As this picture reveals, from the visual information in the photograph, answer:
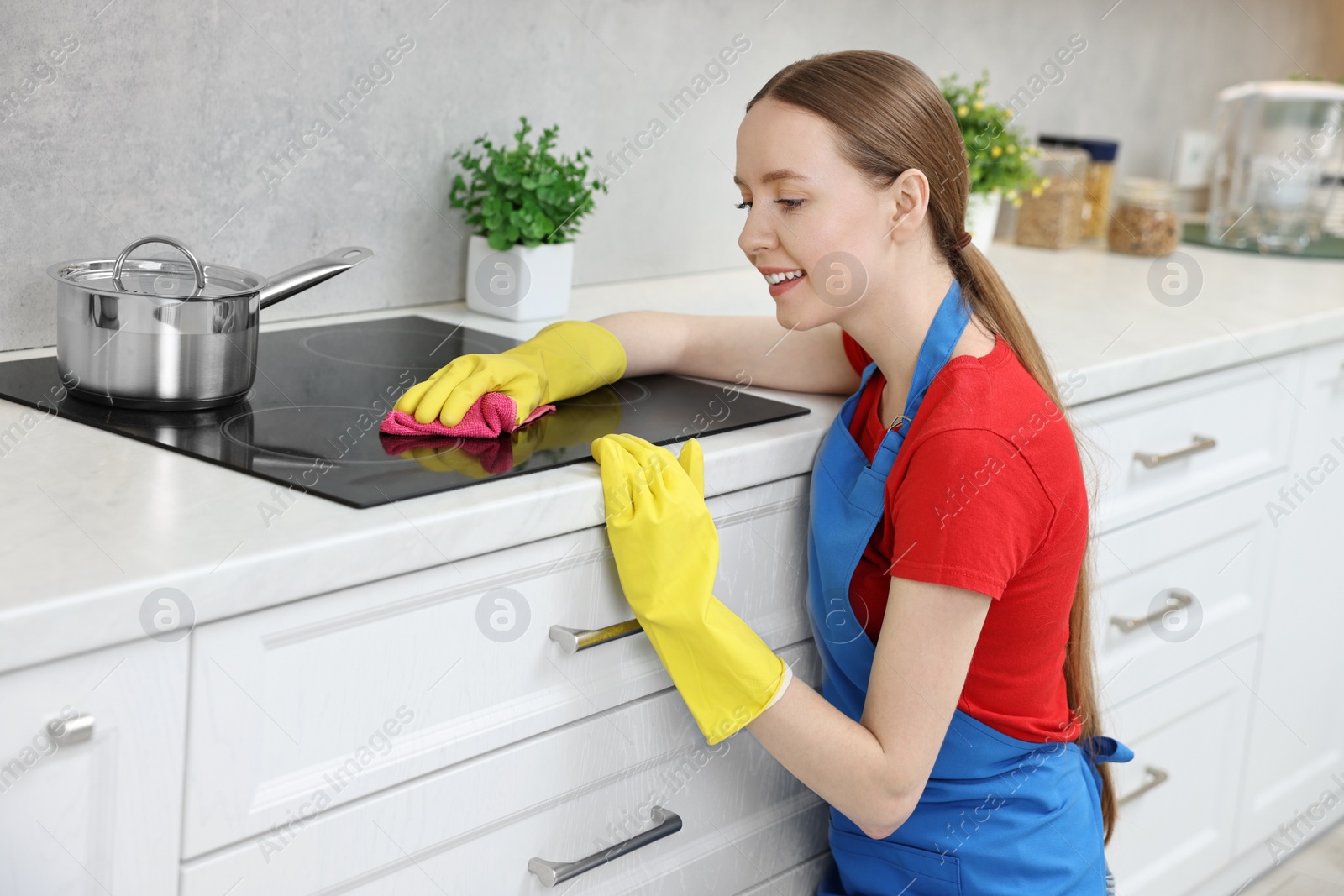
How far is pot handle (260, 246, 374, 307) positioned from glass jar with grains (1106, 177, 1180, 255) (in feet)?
5.17

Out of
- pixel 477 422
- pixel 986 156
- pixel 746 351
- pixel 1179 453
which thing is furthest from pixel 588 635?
pixel 986 156

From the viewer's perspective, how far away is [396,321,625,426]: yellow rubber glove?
1023mm

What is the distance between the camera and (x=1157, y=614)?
1635mm

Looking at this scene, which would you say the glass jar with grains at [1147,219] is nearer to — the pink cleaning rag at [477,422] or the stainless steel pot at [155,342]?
the pink cleaning rag at [477,422]

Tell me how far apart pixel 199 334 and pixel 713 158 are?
39.2 inches

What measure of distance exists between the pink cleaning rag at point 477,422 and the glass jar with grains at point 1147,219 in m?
1.58

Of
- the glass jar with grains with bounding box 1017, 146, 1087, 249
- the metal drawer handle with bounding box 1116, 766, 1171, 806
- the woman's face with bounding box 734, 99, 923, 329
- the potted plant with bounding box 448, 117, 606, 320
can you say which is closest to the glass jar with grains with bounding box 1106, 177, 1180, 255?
the glass jar with grains with bounding box 1017, 146, 1087, 249

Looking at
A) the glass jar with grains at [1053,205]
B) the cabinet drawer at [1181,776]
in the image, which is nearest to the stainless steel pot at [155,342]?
the cabinet drawer at [1181,776]

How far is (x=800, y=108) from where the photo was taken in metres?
1.04

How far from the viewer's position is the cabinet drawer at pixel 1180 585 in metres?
1.56

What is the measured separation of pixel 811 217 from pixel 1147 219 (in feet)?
4.75

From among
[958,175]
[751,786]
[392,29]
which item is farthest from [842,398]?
[392,29]

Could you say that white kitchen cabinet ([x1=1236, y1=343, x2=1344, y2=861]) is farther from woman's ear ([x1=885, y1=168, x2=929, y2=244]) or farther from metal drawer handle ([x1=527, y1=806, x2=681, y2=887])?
metal drawer handle ([x1=527, y1=806, x2=681, y2=887])

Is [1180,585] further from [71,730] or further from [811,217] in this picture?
[71,730]
